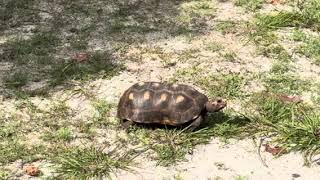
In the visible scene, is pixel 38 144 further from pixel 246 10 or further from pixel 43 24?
pixel 246 10

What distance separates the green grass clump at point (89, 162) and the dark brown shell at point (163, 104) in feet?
1.38

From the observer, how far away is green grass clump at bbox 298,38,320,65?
23.4 ft

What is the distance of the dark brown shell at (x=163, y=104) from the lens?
17.8 feet

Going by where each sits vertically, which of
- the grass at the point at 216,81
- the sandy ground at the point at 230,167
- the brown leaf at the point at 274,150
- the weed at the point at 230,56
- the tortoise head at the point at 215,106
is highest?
the tortoise head at the point at 215,106

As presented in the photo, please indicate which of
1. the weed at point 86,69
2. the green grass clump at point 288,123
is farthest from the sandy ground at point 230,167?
the weed at point 86,69

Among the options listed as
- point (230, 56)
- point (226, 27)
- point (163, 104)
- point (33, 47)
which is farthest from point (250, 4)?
point (163, 104)

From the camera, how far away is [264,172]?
5.14m

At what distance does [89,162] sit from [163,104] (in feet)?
2.99

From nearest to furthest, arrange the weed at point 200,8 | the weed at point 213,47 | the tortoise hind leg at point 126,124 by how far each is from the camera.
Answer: the tortoise hind leg at point 126,124 < the weed at point 213,47 < the weed at point 200,8

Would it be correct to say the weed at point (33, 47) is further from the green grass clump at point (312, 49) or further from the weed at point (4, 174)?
the green grass clump at point (312, 49)

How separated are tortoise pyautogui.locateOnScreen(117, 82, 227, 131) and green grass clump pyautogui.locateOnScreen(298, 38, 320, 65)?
2194 millimetres

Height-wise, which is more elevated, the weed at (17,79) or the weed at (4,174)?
the weed at (17,79)

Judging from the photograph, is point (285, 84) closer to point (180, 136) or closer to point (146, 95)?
point (180, 136)

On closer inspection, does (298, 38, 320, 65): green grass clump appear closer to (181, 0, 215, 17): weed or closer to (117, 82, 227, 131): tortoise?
(181, 0, 215, 17): weed
